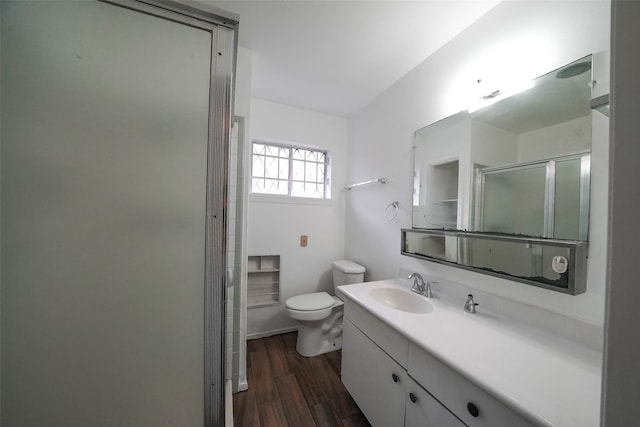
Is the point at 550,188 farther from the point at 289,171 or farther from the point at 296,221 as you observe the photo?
the point at 289,171

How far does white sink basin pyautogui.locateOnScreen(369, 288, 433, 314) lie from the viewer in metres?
1.31

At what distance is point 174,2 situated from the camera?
526 millimetres

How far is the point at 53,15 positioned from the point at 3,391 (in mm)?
810

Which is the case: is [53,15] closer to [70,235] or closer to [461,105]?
[70,235]

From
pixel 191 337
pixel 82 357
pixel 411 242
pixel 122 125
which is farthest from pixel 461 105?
pixel 82 357

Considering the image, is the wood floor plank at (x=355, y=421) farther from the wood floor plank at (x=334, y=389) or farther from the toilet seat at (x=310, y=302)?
the toilet seat at (x=310, y=302)

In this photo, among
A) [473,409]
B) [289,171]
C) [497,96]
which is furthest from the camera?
[289,171]

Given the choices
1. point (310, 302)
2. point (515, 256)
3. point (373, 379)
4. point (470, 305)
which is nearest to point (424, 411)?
point (373, 379)

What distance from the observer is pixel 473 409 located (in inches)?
26.3

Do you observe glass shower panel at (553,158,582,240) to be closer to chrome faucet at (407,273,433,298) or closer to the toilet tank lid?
chrome faucet at (407,273,433,298)

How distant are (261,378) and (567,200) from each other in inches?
82.8

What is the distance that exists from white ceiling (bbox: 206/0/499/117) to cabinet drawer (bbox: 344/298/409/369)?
66.5 inches

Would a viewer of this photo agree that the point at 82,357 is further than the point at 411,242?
No

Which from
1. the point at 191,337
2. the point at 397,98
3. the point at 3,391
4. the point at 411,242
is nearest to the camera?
the point at 3,391
